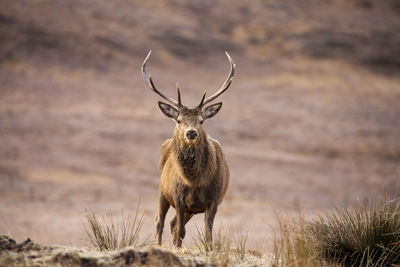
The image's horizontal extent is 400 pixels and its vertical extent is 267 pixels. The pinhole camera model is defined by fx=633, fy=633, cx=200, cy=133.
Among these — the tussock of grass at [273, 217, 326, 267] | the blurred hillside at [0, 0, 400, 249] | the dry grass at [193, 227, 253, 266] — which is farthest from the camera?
the blurred hillside at [0, 0, 400, 249]

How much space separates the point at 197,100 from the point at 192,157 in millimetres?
34904

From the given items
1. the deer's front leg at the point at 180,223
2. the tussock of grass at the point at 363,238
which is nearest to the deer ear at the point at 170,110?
the deer's front leg at the point at 180,223

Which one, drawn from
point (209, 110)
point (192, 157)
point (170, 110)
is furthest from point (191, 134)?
point (209, 110)

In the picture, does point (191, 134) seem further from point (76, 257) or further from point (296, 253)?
point (76, 257)

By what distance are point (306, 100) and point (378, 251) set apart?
124 feet

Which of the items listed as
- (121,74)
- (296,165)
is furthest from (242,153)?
(121,74)

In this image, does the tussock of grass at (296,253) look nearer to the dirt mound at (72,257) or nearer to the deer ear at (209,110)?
the dirt mound at (72,257)

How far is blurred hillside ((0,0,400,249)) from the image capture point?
104 ft

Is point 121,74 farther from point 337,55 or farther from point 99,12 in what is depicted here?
point 337,55

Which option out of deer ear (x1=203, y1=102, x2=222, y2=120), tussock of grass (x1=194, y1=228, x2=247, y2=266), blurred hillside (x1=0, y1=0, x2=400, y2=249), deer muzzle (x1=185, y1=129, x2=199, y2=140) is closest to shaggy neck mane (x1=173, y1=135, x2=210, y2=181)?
deer muzzle (x1=185, y1=129, x2=199, y2=140)

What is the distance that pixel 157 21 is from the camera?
53438mm

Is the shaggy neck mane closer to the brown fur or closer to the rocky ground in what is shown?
the brown fur

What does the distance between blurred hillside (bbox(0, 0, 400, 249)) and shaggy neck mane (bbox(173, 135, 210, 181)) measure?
14817mm

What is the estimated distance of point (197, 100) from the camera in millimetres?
43875
